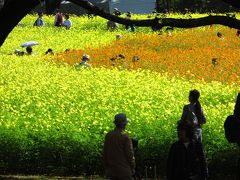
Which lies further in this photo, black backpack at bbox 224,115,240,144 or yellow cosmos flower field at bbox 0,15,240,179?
yellow cosmos flower field at bbox 0,15,240,179

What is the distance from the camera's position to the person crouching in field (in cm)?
865

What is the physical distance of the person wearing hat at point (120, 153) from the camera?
31.2ft

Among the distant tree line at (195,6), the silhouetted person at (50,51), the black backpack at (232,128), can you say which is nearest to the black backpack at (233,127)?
the black backpack at (232,128)

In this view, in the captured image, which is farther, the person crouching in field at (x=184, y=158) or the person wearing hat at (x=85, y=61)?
the person wearing hat at (x=85, y=61)

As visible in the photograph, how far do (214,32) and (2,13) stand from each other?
77.7 feet

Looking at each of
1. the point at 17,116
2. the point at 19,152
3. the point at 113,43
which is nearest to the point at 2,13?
the point at 19,152

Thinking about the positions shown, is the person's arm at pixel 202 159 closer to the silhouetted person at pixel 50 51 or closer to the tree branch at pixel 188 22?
the tree branch at pixel 188 22

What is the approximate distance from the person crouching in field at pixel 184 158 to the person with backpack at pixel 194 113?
313 centimetres

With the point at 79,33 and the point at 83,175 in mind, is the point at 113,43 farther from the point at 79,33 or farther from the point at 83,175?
the point at 83,175

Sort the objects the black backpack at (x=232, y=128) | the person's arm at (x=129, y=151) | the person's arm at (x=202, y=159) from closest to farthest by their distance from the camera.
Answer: the black backpack at (x=232, y=128)
the person's arm at (x=202, y=159)
the person's arm at (x=129, y=151)

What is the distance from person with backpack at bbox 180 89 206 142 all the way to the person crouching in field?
3.13 meters

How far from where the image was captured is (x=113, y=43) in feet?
110

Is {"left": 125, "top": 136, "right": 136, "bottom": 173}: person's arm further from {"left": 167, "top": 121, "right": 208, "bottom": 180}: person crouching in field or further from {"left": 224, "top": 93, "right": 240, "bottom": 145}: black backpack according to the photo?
{"left": 224, "top": 93, "right": 240, "bottom": 145}: black backpack

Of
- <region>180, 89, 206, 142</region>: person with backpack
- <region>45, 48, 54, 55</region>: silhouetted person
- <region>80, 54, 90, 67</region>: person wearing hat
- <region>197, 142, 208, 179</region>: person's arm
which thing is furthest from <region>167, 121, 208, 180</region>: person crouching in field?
<region>45, 48, 54, 55</region>: silhouetted person
